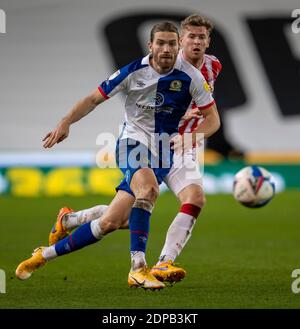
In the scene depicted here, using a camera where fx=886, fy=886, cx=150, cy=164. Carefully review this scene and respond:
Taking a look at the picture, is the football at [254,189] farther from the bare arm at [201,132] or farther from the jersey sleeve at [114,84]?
the jersey sleeve at [114,84]

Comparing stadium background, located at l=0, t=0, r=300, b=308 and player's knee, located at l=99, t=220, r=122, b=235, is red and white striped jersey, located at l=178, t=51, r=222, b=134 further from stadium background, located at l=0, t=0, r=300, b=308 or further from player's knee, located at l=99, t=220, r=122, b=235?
stadium background, located at l=0, t=0, r=300, b=308

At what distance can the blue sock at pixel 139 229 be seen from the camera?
6914 mm

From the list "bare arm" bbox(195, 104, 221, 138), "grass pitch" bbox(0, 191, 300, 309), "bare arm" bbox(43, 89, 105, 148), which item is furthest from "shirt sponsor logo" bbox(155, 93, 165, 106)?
"grass pitch" bbox(0, 191, 300, 309)

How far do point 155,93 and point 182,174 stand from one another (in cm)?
70

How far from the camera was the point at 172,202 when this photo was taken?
1725 cm

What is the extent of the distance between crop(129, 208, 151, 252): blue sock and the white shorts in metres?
0.43

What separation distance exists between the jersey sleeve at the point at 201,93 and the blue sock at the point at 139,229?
974 mm

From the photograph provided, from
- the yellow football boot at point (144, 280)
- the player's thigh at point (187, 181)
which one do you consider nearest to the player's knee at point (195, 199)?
the player's thigh at point (187, 181)

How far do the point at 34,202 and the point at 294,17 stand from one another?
29.2ft

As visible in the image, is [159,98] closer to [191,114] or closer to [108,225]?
[191,114]

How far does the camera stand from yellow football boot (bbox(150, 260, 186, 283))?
6684 millimetres

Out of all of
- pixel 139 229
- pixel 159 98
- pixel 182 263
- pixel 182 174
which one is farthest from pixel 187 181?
pixel 182 263
